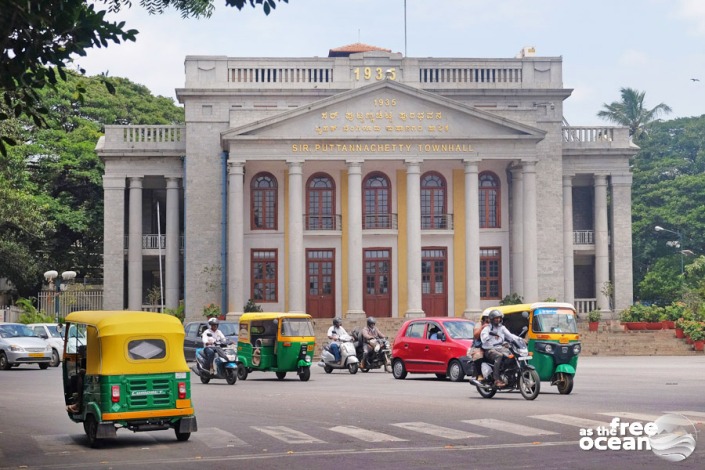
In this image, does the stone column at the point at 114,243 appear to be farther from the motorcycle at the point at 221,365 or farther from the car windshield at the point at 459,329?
the car windshield at the point at 459,329

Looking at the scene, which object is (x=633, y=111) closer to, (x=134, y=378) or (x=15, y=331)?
(x=15, y=331)

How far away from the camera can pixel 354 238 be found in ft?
152

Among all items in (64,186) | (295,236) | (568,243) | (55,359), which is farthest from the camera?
(64,186)

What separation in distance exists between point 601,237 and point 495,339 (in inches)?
1280

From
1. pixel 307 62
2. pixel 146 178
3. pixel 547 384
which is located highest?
pixel 307 62

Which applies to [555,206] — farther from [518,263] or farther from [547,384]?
[547,384]

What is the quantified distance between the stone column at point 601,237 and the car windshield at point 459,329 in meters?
25.5

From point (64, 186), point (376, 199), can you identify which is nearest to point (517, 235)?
point (376, 199)

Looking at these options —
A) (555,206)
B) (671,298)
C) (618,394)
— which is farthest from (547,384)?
(671,298)

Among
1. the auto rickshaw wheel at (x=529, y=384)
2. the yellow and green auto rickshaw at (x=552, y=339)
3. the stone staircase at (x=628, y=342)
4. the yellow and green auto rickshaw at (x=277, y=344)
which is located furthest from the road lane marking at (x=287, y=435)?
the stone staircase at (x=628, y=342)

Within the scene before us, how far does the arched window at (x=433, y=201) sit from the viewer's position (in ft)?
163

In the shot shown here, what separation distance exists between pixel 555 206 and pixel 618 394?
30219 mm

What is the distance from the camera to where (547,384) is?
82.2ft

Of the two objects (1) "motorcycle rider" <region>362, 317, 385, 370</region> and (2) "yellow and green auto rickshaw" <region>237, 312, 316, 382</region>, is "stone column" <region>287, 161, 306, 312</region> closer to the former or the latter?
(1) "motorcycle rider" <region>362, 317, 385, 370</region>
